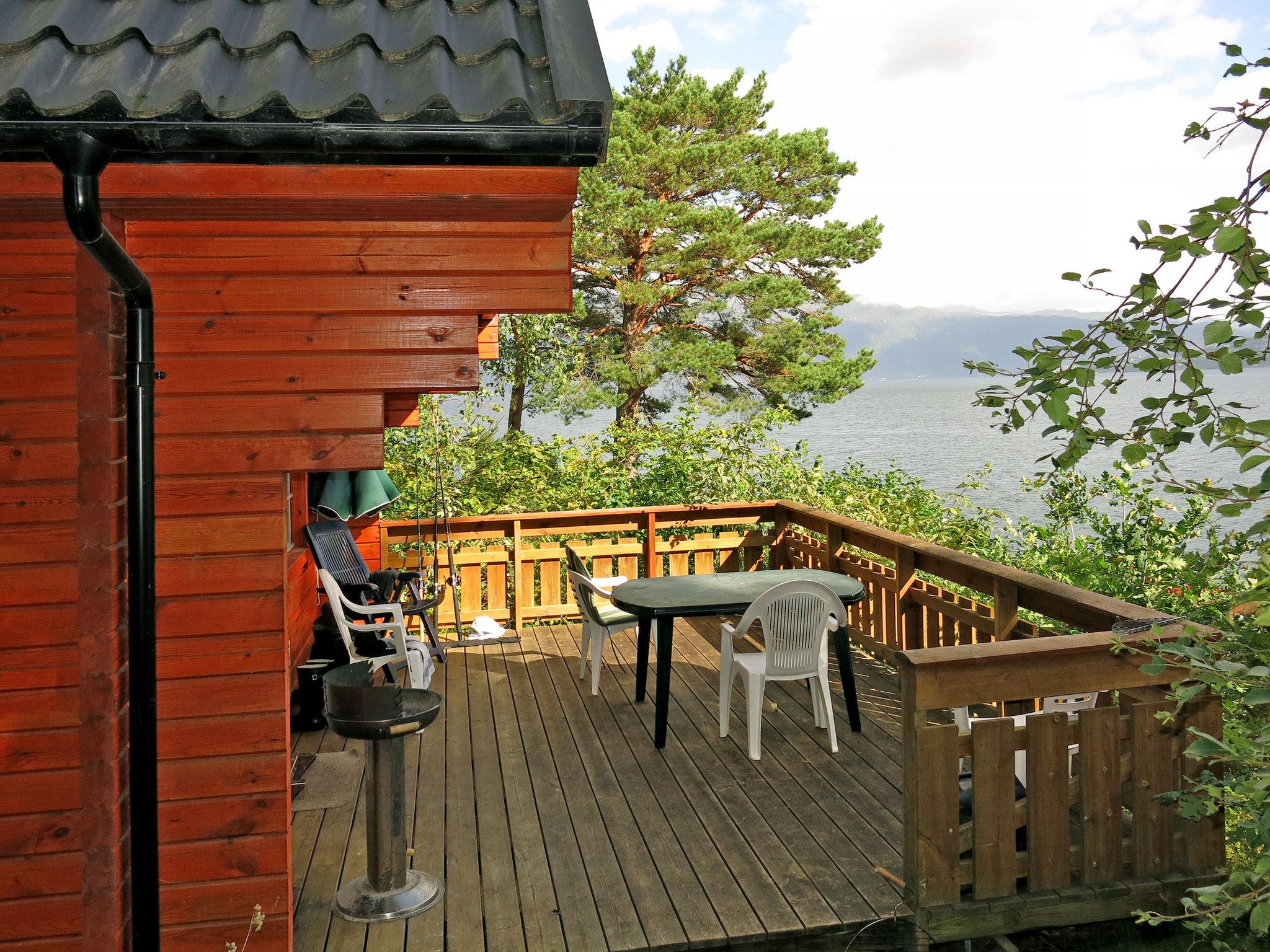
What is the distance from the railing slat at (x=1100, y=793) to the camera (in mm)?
2920

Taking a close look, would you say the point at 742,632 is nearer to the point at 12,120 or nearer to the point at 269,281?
the point at 269,281

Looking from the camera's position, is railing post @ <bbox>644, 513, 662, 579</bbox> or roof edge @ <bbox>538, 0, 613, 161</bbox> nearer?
roof edge @ <bbox>538, 0, 613, 161</bbox>

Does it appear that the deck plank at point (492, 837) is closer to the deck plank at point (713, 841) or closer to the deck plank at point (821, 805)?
the deck plank at point (713, 841)

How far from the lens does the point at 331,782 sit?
13.7ft

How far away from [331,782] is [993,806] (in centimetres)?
281

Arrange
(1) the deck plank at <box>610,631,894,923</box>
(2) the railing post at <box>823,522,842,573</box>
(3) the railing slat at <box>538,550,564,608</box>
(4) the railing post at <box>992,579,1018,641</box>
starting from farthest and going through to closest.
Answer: (3) the railing slat at <box>538,550,564,608</box>, (2) the railing post at <box>823,522,842,573</box>, (4) the railing post at <box>992,579,1018,641</box>, (1) the deck plank at <box>610,631,894,923</box>

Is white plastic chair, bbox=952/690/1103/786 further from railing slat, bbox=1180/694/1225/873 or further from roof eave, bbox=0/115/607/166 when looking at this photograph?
roof eave, bbox=0/115/607/166

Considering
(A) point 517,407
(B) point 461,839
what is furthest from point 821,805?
(A) point 517,407

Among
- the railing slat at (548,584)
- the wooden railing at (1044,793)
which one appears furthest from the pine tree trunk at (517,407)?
the wooden railing at (1044,793)

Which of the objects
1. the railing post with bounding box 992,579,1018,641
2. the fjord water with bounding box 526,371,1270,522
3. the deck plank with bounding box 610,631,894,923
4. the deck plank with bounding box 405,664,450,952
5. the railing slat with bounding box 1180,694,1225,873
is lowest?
the deck plank with bounding box 405,664,450,952

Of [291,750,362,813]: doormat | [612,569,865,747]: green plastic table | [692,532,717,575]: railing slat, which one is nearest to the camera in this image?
[291,750,362,813]: doormat

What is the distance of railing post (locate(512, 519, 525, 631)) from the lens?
257 inches

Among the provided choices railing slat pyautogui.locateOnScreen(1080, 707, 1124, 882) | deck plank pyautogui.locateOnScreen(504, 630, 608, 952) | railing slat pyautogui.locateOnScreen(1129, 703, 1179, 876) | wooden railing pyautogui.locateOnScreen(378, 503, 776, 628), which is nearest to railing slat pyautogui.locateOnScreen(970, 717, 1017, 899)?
railing slat pyautogui.locateOnScreen(1080, 707, 1124, 882)

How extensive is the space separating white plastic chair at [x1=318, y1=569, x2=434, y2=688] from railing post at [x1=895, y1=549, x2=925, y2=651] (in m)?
2.69
